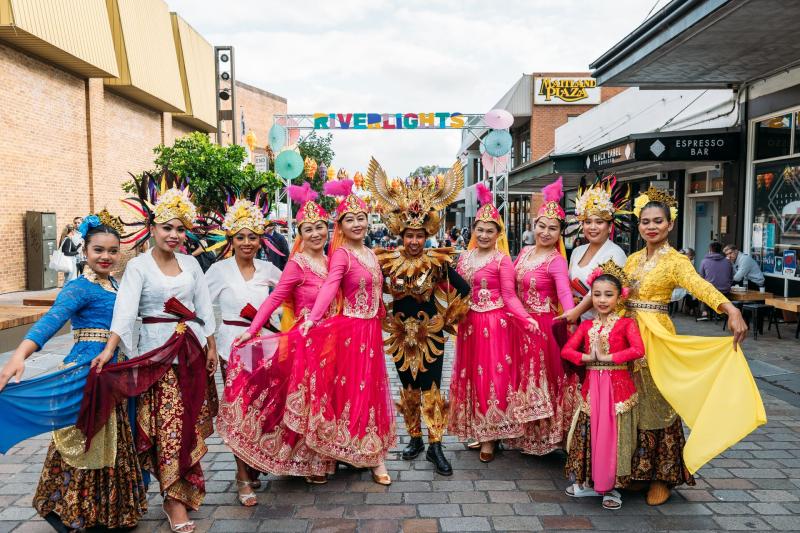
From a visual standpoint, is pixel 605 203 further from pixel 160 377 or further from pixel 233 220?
pixel 160 377

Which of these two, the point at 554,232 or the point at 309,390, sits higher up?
the point at 554,232

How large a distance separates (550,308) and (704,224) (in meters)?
10.4

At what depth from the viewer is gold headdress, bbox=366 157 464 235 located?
445cm

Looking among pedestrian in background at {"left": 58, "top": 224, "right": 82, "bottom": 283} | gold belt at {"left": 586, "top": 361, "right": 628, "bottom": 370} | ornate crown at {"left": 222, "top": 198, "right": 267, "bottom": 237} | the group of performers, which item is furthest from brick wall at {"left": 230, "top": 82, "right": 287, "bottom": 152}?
gold belt at {"left": 586, "top": 361, "right": 628, "bottom": 370}

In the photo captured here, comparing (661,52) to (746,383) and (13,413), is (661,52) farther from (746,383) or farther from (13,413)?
(13,413)

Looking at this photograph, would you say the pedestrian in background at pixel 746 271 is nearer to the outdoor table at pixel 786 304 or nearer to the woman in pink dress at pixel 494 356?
the outdoor table at pixel 786 304

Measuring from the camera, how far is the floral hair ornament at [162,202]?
373 cm

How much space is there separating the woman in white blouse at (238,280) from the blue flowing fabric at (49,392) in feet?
3.27

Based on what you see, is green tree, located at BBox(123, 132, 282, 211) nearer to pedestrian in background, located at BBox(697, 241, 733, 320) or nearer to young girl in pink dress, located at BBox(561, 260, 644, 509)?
pedestrian in background, located at BBox(697, 241, 733, 320)

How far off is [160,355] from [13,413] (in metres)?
0.80

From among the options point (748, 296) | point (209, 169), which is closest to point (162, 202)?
point (748, 296)

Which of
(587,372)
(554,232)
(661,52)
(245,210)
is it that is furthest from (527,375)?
(661,52)

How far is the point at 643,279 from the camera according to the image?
13.1ft

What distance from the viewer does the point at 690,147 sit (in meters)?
10.6
